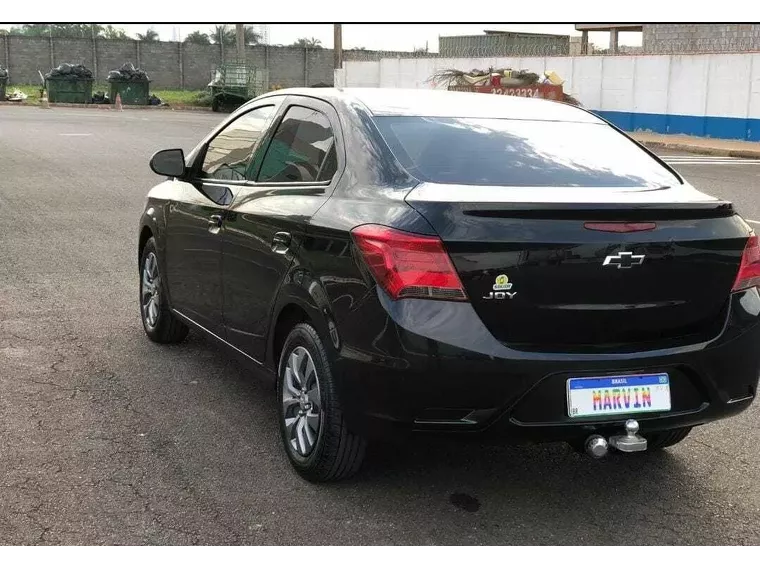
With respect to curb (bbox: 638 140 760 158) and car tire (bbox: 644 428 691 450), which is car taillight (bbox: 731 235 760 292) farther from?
curb (bbox: 638 140 760 158)

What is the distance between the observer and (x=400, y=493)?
386 cm

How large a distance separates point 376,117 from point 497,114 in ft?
2.07

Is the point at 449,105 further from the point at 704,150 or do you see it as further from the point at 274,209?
the point at 704,150

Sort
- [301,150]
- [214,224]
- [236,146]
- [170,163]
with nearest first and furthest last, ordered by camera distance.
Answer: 1. [301,150]
2. [214,224]
3. [236,146]
4. [170,163]

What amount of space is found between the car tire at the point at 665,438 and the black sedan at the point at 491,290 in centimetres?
2

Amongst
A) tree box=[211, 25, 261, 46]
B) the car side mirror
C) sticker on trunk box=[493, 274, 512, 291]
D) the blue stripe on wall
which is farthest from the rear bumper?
tree box=[211, 25, 261, 46]

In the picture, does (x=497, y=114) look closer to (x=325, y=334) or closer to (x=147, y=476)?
(x=325, y=334)

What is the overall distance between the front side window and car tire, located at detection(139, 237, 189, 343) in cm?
81

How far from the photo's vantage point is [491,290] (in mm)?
3363

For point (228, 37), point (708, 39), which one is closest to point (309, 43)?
point (228, 37)

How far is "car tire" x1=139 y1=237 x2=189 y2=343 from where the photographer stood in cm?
581

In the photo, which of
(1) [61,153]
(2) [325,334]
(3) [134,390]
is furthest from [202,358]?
(1) [61,153]

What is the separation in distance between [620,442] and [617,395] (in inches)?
7.6

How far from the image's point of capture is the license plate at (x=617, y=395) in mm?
3416
